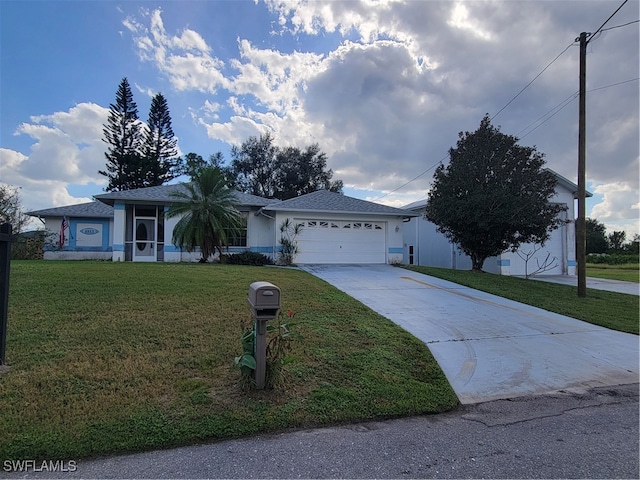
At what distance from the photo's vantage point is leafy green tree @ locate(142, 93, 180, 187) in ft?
120

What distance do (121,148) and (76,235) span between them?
19.3 metres

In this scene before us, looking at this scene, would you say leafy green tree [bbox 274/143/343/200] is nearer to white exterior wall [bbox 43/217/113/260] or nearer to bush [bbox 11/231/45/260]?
white exterior wall [bbox 43/217/113/260]

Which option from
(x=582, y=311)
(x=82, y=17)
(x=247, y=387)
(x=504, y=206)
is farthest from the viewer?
(x=504, y=206)

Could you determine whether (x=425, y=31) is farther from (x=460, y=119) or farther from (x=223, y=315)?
(x=223, y=315)

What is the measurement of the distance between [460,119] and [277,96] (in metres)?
8.35

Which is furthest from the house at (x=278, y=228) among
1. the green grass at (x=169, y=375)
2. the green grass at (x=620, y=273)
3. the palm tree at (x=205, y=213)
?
the green grass at (x=620, y=273)

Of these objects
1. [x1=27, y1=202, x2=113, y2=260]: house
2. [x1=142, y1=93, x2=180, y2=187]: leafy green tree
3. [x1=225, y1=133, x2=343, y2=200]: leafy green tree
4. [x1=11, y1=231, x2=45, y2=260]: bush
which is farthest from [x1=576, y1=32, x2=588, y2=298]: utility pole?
[x1=142, y1=93, x2=180, y2=187]: leafy green tree

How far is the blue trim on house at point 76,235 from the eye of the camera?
64.2 feet

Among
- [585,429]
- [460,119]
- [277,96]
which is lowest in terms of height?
[585,429]

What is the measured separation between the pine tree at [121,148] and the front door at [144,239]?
21.1m

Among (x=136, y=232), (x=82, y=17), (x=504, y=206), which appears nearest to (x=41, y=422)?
(x=82, y=17)

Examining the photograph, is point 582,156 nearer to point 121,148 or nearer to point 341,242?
point 341,242

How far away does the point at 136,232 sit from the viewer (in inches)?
675

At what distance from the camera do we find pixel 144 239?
679 inches
